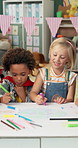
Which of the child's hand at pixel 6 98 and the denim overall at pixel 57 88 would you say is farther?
the denim overall at pixel 57 88

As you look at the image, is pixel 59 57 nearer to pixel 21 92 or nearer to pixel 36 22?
pixel 21 92

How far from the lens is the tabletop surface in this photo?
1138 millimetres

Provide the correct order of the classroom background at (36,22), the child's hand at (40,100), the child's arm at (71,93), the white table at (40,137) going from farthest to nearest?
the classroom background at (36,22) < the child's arm at (71,93) < the child's hand at (40,100) < the white table at (40,137)

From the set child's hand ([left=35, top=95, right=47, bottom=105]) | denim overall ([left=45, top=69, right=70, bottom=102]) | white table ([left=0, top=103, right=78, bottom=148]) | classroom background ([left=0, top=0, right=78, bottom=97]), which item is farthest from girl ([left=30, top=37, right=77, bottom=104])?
classroom background ([left=0, top=0, right=78, bottom=97])

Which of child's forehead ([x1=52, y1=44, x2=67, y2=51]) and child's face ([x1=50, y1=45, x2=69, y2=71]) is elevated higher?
child's forehead ([x1=52, y1=44, x2=67, y2=51])

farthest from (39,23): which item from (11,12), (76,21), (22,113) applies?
(22,113)

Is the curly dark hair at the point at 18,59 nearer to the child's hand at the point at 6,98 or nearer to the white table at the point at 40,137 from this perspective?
the child's hand at the point at 6,98

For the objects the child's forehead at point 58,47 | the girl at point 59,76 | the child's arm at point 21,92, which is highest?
the child's forehead at point 58,47

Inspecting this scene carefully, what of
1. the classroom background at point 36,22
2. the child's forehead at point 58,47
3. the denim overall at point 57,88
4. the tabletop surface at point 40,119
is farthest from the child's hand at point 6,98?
the classroom background at point 36,22

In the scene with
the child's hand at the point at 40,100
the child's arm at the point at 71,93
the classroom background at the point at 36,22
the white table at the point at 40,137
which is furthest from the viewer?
the classroom background at the point at 36,22

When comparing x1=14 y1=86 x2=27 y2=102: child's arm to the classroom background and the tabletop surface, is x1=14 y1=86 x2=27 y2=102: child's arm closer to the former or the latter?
the tabletop surface

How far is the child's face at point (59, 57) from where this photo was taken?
1688 mm

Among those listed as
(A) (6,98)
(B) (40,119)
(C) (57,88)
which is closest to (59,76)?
(C) (57,88)

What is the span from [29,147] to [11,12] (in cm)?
401
